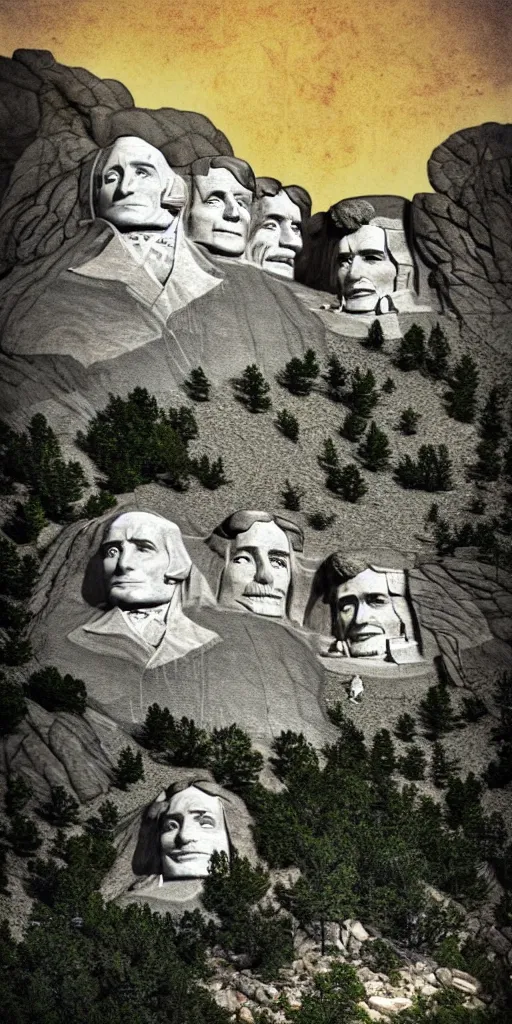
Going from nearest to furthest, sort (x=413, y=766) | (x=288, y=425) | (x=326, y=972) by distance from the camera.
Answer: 1. (x=326, y=972)
2. (x=413, y=766)
3. (x=288, y=425)

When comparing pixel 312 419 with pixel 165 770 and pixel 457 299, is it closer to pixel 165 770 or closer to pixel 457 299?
pixel 457 299

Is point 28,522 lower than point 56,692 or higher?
higher

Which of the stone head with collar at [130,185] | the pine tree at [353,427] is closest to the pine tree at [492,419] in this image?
the pine tree at [353,427]

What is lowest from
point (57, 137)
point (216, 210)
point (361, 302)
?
point (361, 302)

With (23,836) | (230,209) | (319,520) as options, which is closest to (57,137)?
(230,209)

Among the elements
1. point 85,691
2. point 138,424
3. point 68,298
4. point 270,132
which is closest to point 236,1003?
point 85,691

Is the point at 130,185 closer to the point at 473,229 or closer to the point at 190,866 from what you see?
the point at 473,229
